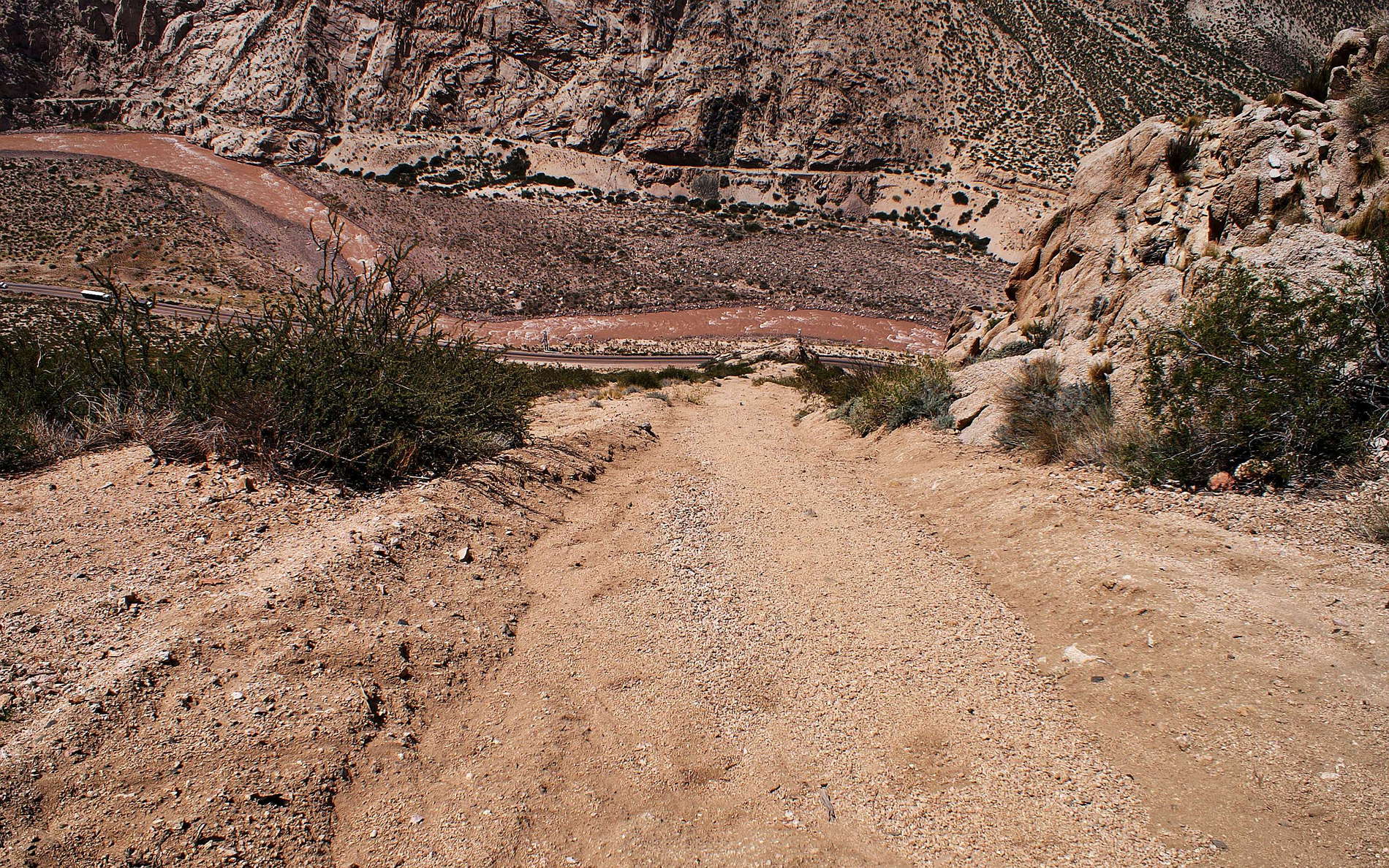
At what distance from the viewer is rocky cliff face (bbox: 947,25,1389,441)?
20.0ft

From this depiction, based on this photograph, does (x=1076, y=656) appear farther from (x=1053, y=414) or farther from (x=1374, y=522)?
(x=1053, y=414)

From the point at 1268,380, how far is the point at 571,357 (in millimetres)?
30528

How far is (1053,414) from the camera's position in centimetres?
723

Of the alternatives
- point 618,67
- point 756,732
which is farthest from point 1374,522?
point 618,67

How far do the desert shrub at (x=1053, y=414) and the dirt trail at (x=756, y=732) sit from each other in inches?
85.8

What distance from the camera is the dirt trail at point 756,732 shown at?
8.84 feet

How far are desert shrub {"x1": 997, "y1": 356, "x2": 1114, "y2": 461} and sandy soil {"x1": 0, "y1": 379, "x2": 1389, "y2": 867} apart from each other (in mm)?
1218

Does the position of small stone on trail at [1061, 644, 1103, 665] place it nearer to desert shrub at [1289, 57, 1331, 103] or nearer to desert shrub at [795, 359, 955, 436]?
desert shrub at [795, 359, 955, 436]

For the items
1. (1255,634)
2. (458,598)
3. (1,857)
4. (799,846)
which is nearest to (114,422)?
(458,598)

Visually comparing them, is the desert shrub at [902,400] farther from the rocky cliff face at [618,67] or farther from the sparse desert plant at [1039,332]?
the rocky cliff face at [618,67]

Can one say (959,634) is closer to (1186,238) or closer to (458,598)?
(458,598)

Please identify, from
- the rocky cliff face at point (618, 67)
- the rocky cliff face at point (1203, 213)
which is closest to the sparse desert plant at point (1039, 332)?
the rocky cliff face at point (1203, 213)

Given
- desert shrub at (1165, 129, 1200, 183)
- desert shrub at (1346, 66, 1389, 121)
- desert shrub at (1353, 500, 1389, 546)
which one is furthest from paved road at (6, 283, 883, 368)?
desert shrub at (1353, 500, 1389, 546)

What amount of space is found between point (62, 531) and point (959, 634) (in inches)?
215
